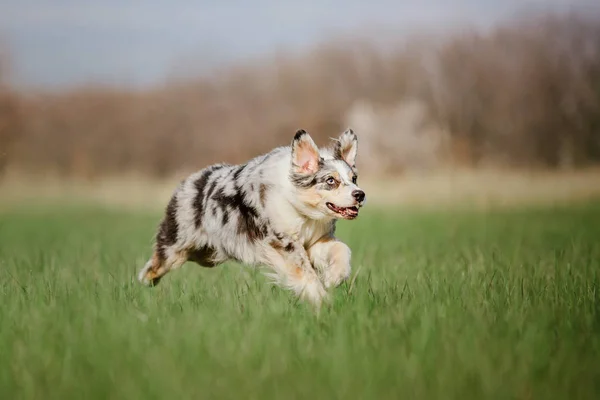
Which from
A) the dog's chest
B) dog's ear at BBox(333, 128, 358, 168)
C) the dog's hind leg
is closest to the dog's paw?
the dog's chest

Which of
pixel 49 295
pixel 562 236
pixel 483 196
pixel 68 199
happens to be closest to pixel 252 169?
pixel 49 295

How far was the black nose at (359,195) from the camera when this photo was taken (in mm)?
4000

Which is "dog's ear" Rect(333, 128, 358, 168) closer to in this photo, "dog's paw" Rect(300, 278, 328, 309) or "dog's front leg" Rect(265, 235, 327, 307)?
"dog's front leg" Rect(265, 235, 327, 307)

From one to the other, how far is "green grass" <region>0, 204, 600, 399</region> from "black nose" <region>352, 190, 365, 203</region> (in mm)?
561

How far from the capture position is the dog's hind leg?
5.04 metres

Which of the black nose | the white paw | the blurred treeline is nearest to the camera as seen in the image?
the black nose

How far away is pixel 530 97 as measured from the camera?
14594 millimetres

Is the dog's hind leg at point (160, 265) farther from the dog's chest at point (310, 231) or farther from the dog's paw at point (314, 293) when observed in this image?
the dog's paw at point (314, 293)

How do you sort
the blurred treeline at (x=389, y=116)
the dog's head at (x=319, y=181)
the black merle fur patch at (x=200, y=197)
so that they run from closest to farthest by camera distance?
the dog's head at (x=319, y=181), the black merle fur patch at (x=200, y=197), the blurred treeline at (x=389, y=116)

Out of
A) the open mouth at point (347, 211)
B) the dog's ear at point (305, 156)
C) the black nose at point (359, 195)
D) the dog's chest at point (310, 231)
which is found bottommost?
the dog's chest at point (310, 231)

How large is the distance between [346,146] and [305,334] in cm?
144

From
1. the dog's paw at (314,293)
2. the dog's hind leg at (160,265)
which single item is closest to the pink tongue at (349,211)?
the dog's paw at (314,293)

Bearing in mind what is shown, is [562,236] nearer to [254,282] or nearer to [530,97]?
[254,282]

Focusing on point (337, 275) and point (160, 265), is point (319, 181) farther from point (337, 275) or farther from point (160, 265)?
point (160, 265)
